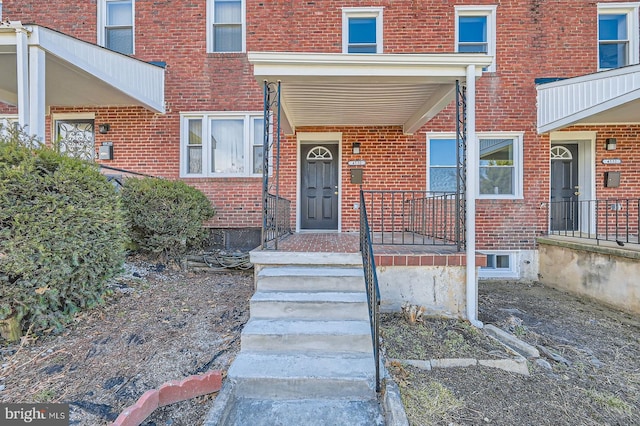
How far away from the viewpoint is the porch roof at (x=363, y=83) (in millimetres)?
3973

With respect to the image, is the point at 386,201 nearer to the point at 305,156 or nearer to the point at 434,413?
the point at 305,156

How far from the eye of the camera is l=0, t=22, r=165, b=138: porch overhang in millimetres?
4238

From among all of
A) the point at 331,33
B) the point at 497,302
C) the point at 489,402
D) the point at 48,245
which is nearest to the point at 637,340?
the point at 497,302

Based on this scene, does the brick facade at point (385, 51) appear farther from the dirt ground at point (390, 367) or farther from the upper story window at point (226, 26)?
the dirt ground at point (390, 367)

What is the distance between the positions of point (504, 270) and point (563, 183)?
250 centimetres

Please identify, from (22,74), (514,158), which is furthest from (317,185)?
(22,74)

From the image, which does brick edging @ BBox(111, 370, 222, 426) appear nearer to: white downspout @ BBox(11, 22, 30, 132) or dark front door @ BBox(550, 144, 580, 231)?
white downspout @ BBox(11, 22, 30, 132)

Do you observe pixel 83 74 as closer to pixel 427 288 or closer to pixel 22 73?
pixel 22 73

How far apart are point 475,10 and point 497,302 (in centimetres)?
624

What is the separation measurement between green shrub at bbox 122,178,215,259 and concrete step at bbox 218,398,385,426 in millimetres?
3752

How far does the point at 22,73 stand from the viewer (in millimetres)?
4188

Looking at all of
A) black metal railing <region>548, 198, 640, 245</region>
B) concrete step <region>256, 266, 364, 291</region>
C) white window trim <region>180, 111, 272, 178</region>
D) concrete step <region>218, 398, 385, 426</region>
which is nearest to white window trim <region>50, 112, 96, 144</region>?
white window trim <region>180, 111, 272, 178</region>

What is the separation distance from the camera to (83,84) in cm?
591

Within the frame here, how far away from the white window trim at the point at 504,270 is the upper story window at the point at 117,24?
30.4 feet
